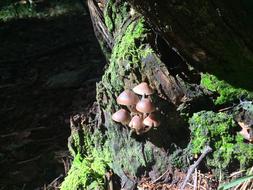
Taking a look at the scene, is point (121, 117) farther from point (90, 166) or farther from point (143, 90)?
point (90, 166)

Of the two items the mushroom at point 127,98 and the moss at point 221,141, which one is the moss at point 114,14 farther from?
the moss at point 221,141

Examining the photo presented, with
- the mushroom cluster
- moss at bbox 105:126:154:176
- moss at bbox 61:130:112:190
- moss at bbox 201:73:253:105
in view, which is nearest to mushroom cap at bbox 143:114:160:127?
the mushroom cluster

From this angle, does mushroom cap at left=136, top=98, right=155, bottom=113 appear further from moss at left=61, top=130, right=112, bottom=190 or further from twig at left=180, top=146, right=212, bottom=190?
moss at left=61, top=130, right=112, bottom=190

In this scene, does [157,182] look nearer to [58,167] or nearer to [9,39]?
[58,167]

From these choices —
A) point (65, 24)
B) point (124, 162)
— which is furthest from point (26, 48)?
point (124, 162)

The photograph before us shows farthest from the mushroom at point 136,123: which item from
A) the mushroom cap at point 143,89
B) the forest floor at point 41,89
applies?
the forest floor at point 41,89

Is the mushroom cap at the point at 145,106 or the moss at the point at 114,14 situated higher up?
the moss at the point at 114,14
